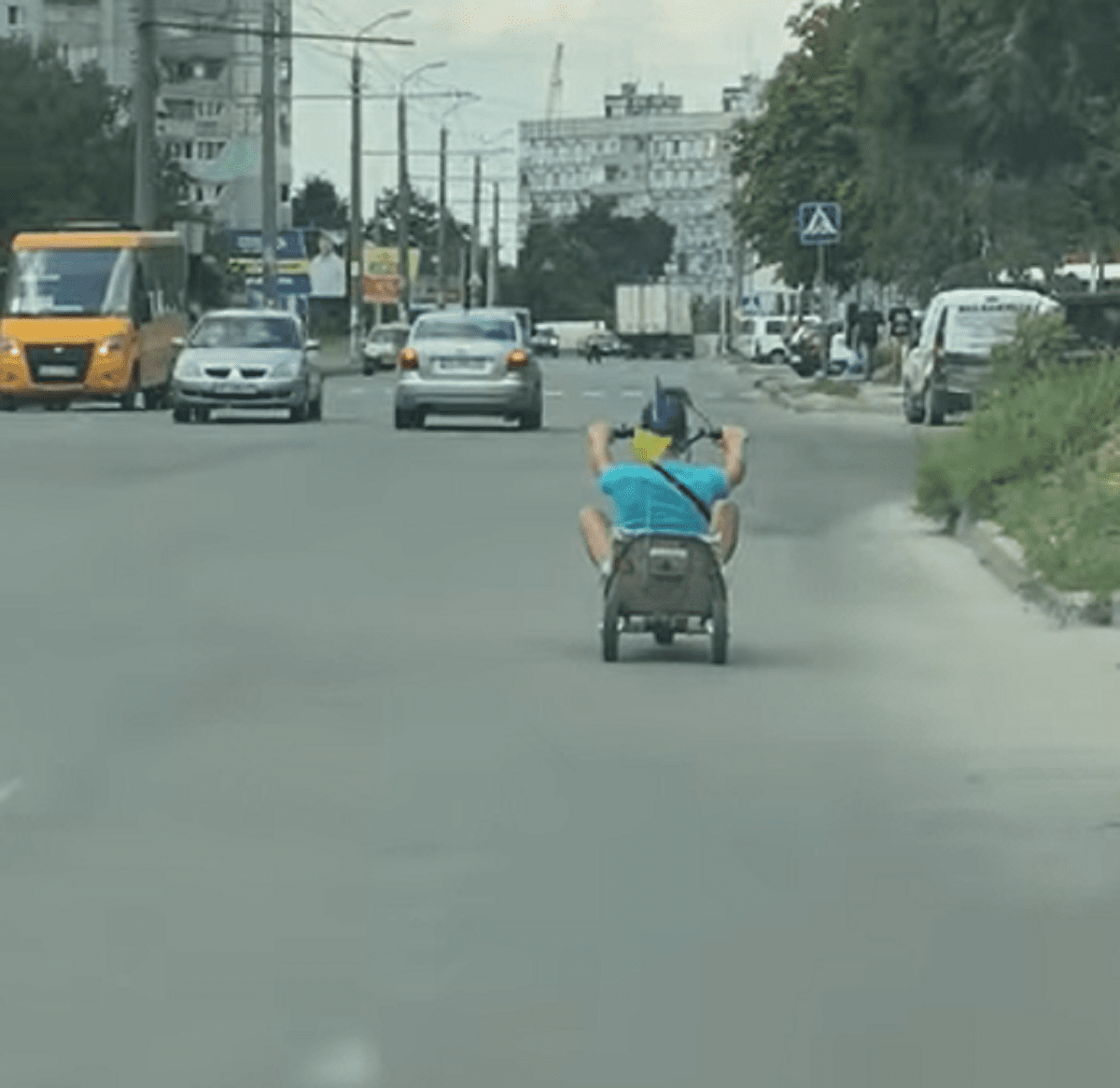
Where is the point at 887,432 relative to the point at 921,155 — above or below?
below

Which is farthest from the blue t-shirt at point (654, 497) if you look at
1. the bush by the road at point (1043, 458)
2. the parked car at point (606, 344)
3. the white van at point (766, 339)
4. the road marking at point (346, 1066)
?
the parked car at point (606, 344)

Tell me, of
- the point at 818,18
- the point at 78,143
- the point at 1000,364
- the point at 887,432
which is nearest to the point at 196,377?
the point at 887,432

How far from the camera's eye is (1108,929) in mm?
10078

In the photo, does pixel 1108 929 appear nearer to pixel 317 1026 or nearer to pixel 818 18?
pixel 317 1026

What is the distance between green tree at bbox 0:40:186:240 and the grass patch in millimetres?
38129

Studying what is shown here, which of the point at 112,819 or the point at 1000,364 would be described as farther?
the point at 1000,364

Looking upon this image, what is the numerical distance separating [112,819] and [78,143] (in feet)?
347

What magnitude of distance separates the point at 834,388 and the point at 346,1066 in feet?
200

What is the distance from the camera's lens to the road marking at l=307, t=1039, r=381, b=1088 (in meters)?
7.93

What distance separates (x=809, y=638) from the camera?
19.4 meters

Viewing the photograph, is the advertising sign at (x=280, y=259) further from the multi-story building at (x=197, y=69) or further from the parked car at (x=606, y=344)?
the multi-story building at (x=197, y=69)

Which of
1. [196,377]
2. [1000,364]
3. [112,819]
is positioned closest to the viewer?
[112,819]

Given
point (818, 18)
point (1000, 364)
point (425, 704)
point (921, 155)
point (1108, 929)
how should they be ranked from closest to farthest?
point (1108, 929) → point (425, 704) → point (1000, 364) → point (921, 155) → point (818, 18)

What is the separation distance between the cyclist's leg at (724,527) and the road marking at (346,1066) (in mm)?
9150
